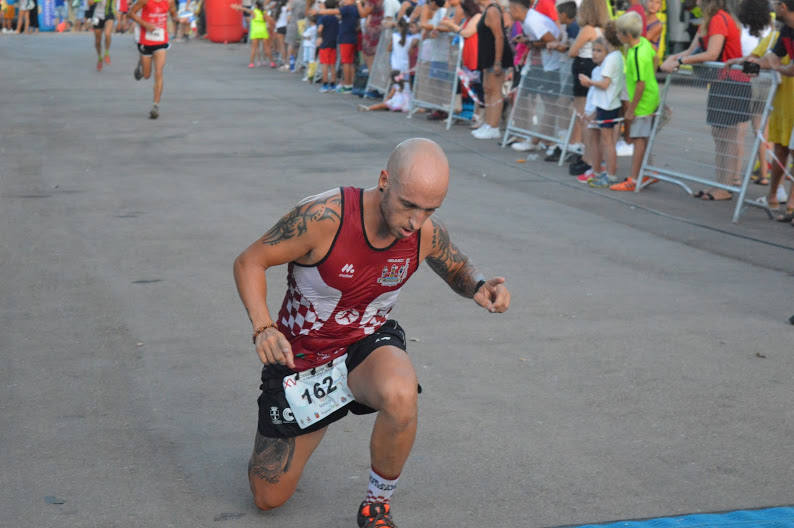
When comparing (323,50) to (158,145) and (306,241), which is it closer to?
(158,145)

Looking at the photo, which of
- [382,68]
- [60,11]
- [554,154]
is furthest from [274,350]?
[60,11]

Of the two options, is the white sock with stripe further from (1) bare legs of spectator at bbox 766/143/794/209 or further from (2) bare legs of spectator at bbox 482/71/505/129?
(2) bare legs of spectator at bbox 482/71/505/129

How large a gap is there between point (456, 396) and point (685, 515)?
1491 mm

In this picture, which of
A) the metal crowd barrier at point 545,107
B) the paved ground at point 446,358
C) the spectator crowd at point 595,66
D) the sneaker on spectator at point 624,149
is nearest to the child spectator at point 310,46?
the spectator crowd at point 595,66

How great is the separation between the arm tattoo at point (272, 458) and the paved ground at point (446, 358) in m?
0.16

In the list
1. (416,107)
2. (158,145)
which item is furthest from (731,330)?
(416,107)

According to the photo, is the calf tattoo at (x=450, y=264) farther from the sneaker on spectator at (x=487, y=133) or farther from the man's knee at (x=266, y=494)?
the sneaker on spectator at (x=487, y=133)

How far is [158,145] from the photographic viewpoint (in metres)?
13.4

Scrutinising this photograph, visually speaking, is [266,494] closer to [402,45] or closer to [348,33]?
[402,45]

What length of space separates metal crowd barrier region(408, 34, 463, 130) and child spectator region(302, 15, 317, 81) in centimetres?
669

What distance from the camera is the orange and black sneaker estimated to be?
364 centimetres

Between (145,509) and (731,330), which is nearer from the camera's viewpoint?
(145,509)

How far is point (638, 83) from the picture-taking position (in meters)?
10.8

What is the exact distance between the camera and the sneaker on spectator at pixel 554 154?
13.0 meters
